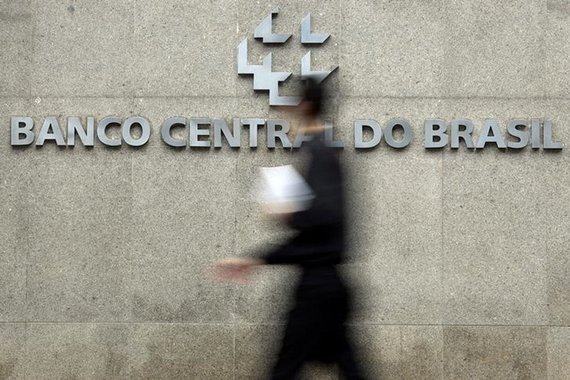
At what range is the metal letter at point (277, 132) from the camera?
28.1 ft

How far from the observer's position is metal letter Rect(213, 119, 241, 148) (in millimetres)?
8578

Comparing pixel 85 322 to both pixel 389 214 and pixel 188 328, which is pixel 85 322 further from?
pixel 389 214

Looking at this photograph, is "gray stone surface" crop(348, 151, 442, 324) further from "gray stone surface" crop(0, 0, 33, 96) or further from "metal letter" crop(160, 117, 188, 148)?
"gray stone surface" crop(0, 0, 33, 96)

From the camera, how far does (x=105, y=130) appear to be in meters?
8.63

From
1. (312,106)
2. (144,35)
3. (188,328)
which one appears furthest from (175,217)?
(312,106)

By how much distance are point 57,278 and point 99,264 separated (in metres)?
0.38

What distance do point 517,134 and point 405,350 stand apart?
6.79 feet

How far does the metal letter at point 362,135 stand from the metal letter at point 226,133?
1001 mm

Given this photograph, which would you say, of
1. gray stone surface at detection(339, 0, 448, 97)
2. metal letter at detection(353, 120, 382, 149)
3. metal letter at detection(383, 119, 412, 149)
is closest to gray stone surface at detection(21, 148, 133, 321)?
metal letter at detection(353, 120, 382, 149)

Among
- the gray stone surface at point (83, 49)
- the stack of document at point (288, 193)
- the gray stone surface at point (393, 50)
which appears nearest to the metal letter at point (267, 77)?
the gray stone surface at point (393, 50)

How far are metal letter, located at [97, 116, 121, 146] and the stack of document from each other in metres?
3.62

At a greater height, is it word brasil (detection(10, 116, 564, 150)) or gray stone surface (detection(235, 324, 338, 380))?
word brasil (detection(10, 116, 564, 150))

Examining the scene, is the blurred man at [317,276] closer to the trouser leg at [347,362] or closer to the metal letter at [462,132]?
the trouser leg at [347,362]

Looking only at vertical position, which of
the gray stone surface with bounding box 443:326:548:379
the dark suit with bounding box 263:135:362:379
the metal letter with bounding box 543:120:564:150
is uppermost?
the metal letter with bounding box 543:120:564:150
